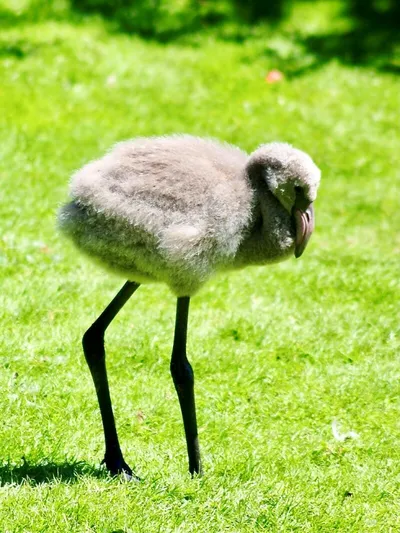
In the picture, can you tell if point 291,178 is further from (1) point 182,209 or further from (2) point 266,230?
(1) point 182,209

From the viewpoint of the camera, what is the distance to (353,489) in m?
4.83

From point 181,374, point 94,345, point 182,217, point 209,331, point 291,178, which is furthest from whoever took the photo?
point 209,331

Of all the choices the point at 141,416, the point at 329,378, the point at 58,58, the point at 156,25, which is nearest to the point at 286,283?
the point at 329,378

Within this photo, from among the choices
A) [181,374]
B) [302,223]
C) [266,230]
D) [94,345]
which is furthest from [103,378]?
[302,223]

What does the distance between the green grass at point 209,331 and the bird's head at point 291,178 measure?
1344 millimetres

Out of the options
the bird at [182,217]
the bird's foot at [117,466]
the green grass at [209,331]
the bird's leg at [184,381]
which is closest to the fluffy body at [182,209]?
the bird at [182,217]

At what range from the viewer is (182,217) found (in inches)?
157

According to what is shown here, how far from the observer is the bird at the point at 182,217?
157 inches

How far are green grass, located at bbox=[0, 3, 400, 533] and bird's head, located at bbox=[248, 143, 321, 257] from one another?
1344 millimetres

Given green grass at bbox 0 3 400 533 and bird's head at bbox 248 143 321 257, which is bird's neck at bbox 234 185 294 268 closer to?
bird's head at bbox 248 143 321 257

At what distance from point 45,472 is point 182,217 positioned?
1434 millimetres

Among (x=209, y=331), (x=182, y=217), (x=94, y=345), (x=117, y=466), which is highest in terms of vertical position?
(x=182, y=217)

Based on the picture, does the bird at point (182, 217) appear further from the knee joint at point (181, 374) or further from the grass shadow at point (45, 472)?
the grass shadow at point (45, 472)

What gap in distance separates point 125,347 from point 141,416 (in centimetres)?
86
